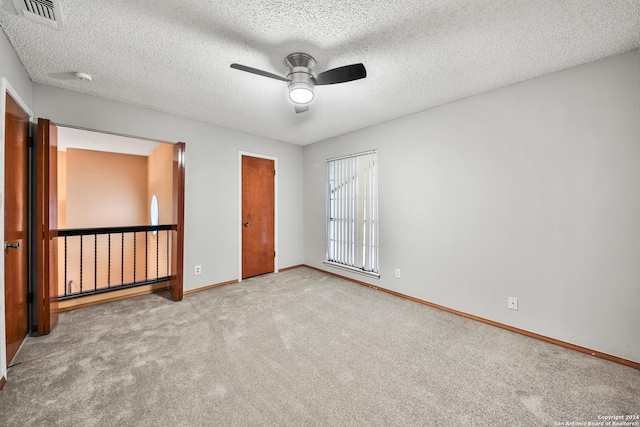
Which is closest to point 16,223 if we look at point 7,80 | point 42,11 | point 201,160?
point 7,80

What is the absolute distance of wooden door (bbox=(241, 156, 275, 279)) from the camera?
420 centimetres

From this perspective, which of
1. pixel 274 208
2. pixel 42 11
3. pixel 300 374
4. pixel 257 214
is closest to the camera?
pixel 42 11

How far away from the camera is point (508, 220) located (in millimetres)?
2523

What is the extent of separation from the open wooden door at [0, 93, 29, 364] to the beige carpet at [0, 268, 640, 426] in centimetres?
25

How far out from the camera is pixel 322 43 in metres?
1.90

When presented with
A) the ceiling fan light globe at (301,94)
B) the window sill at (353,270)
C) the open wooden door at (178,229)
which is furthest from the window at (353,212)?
the open wooden door at (178,229)

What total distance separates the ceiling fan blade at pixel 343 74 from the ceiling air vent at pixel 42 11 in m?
1.73

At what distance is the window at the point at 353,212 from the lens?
381cm

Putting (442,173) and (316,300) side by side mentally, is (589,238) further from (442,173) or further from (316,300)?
(316,300)

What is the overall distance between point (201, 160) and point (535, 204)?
4.15 meters

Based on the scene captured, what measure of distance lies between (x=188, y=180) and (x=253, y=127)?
4.21 feet

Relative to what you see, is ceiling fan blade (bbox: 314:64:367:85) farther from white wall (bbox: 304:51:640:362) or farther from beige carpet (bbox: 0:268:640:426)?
beige carpet (bbox: 0:268:640:426)

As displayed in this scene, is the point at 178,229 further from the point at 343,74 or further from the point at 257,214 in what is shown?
the point at 343,74

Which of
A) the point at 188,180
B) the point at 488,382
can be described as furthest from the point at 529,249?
the point at 188,180
